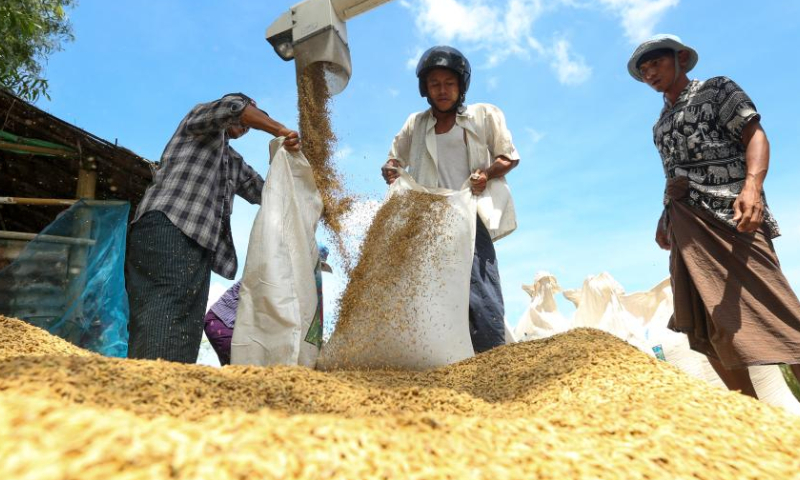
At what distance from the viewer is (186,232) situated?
2.30 meters

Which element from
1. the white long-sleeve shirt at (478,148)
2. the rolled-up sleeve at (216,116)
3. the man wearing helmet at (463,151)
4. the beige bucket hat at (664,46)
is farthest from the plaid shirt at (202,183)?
the beige bucket hat at (664,46)

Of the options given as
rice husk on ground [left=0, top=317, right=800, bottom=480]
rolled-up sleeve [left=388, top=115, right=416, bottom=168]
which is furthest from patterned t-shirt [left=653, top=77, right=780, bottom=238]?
rolled-up sleeve [left=388, top=115, right=416, bottom=168]

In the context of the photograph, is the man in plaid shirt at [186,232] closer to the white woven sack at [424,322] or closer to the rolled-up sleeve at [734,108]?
the white woven sack at [424,322]

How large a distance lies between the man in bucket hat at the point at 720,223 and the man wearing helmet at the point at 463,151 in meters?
0.69

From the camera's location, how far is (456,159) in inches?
111

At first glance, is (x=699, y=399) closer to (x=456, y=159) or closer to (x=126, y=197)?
(x=456, y=159)

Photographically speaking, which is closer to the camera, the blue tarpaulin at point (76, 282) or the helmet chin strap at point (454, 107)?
the helmet chin strap at point (454, 107)

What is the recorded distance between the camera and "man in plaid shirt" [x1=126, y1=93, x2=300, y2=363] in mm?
2207

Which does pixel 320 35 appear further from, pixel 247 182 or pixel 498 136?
pixel 498 136

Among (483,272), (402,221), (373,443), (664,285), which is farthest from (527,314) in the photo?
(373,443)

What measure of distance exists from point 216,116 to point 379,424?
1792mm

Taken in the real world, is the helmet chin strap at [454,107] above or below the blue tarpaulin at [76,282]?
above

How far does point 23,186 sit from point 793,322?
16.5ft

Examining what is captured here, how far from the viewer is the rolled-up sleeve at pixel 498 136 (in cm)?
275
